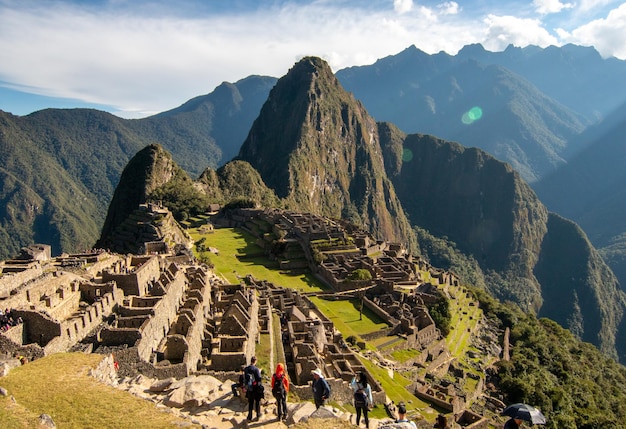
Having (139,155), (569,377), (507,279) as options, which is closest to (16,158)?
(139,155)

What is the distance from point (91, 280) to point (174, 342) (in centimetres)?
835

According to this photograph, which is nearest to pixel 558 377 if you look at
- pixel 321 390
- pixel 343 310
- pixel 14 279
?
pixel 343 310

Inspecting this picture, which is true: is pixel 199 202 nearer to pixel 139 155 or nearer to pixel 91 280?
pixel 139 155

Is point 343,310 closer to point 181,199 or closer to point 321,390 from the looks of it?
point 321,390

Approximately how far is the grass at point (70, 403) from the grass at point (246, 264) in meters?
28.7

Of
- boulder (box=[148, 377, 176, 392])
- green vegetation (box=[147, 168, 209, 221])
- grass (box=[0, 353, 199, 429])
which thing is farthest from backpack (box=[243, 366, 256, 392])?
green vegetation (box=[147, 168, 209, 221])

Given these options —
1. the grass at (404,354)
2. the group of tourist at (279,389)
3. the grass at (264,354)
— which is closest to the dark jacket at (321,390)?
the group of tourist at (279,389)

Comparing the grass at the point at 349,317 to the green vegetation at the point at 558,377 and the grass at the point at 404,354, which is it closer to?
the grass at the point at 404,354

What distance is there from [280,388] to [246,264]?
44126mm

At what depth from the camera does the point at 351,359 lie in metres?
29.2

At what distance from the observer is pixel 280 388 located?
45.6 feet

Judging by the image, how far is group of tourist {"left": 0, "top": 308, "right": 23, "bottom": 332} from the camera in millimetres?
17422

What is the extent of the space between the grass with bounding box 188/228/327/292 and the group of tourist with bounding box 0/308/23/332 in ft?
85.1

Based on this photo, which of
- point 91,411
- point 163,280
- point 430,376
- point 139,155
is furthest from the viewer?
point 139,155
